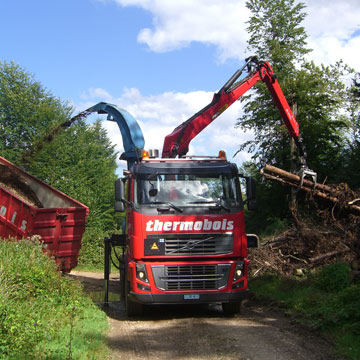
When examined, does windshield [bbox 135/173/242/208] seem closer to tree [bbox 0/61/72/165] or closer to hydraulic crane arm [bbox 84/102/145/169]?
hydraulic crane arm [bbox 84/102/145/169]

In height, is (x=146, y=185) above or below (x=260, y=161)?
below

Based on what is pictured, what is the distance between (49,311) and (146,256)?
202 centimetres

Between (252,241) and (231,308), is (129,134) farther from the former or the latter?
(231,308)

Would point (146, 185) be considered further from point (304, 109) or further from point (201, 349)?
point (304, 109)

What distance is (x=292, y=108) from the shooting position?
25484 mm

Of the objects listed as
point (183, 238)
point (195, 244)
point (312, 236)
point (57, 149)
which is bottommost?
point (195, 244)

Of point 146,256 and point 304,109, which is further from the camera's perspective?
point 304,109

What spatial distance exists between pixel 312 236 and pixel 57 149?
1900cm

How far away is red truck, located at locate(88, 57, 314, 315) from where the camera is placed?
8656mm

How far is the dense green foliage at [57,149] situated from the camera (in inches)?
1039

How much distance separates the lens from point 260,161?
27375mm

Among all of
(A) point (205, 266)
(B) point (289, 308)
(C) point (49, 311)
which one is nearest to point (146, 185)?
(A) point (205, 266)

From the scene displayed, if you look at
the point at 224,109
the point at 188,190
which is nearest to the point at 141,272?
the point at 188,190

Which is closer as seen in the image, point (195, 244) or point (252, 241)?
point (195, 244)
